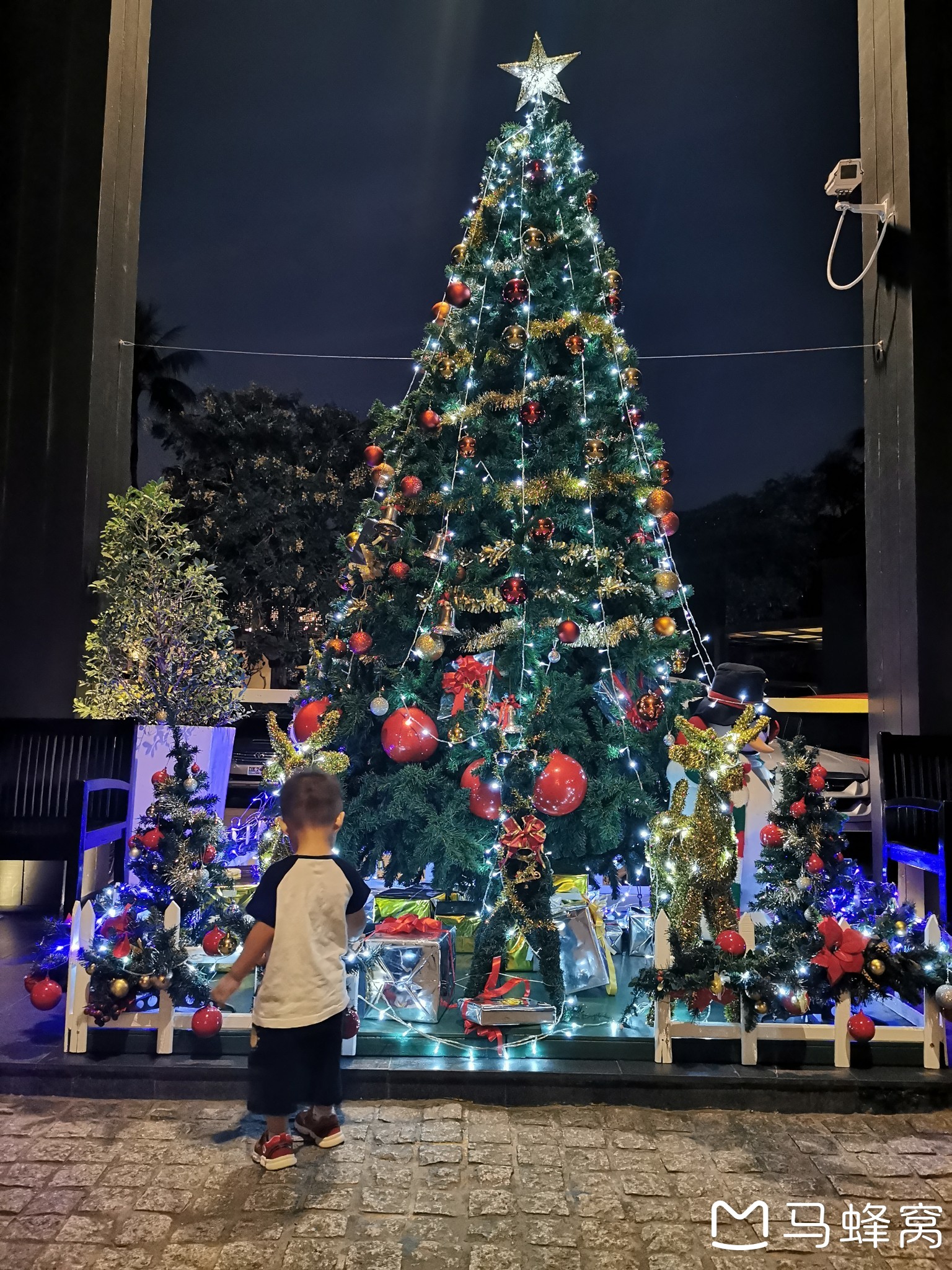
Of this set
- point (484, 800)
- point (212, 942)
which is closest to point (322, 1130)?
point (212, 942)

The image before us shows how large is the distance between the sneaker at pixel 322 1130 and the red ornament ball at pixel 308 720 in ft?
6.64

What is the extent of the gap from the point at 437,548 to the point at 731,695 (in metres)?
1.65

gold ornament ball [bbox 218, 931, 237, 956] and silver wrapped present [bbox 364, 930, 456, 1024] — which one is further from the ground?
gold ornament ball [bbox 218, 931, 237, 956]

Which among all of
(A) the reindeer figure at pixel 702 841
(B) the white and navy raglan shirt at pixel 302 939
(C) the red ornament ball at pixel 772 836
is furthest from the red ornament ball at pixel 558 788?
(B) the white and navy raglan shirt at pixel 302 939

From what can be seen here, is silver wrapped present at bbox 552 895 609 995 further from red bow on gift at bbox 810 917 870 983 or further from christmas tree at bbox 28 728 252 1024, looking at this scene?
christmas tree at bbox 28 728 252 1024

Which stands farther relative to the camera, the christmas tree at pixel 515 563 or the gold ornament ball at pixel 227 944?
the christmas tree at pixel 515 563

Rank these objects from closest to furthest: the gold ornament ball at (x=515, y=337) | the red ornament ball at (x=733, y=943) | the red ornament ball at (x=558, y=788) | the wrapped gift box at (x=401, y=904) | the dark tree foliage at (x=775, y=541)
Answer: the red ornament ball at (x=733, y=943) → the red ornament ball at (x=558, y=788) → the wrapped gift box at (x=401, y=904) → the gold ornament ball at (x=515, y=337) → the dark tree foliage at (x=775, y=541)

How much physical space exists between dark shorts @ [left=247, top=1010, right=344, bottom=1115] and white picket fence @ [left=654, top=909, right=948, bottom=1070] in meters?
1.28

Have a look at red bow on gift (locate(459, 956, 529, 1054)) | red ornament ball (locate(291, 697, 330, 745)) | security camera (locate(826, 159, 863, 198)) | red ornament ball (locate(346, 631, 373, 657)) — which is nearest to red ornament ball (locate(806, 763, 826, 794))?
red bow on gift (locate(459, 956, 529, 1054))

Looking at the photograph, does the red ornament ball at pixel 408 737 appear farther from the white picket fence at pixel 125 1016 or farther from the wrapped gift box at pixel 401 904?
the white picket fence at pixel 125 1016

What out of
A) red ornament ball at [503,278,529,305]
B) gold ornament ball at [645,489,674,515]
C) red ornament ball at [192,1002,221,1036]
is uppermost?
red ornament ball at [503,278,529,305]

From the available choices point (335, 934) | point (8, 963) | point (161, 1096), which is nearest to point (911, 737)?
point (335, 934)

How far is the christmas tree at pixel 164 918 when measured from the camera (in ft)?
10.7

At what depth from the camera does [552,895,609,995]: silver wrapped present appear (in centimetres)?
390
